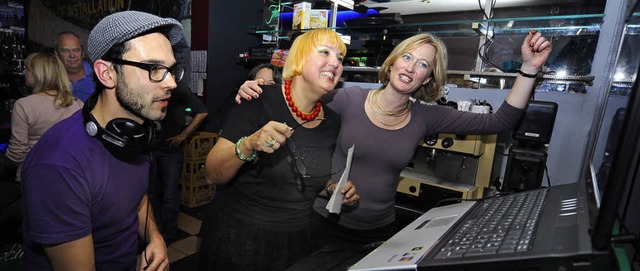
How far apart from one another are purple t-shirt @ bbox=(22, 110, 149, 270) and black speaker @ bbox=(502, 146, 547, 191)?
5.11ft

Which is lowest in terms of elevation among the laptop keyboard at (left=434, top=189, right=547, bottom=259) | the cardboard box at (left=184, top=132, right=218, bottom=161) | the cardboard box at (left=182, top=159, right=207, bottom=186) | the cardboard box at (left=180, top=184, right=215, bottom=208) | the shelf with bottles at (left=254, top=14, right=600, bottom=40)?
the cardboard box at (left=180, top=184, right=215, bottom=208)

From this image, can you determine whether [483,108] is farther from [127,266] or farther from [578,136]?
[127,266]

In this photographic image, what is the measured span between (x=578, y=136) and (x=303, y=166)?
1506 mm

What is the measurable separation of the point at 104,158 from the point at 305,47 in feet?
2.44

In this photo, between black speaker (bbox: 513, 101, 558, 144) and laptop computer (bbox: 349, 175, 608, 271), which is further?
black speaker (bbox: 513, 101, 558, 144)

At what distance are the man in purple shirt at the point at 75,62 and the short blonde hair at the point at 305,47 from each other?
6.90 ft

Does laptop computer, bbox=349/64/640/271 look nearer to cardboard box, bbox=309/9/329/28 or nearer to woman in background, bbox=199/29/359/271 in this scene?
woman in background, bbox=199/29/359/271

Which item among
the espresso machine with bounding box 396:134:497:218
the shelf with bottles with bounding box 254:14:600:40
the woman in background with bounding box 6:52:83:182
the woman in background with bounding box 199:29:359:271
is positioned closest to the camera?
the woman in background with bounding box 199:29:359:271

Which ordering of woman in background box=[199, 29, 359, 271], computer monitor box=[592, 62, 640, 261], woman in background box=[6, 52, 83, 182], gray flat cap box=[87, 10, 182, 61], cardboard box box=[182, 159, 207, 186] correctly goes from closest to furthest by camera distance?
1. computer monitor box=[592, 62, 640, 261]
2. gray flat cap box=[87, 10, 182, 61]
3. woman in background box=[199, 29, 359, 271]
4. woman in background box=[6, 52, 83, 182]
5. cardboard box box=[182, 159, 207, 186]

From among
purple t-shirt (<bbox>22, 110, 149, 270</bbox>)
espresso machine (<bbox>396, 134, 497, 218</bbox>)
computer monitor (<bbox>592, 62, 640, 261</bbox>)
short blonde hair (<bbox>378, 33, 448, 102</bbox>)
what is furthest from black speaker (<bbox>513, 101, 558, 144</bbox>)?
purple t-shirt (<bbox>22, 110, 149, 270</bbox>)

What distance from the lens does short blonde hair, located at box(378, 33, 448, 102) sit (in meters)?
1.45

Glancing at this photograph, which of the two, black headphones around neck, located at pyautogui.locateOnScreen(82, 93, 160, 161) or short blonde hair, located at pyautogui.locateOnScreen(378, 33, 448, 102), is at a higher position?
short blonde hair, located at pyautogui.locateOnScreen(378, 33, 448, 102)

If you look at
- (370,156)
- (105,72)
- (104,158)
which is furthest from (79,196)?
(370,156)

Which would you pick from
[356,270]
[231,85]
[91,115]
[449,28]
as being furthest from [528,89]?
[231,85]
